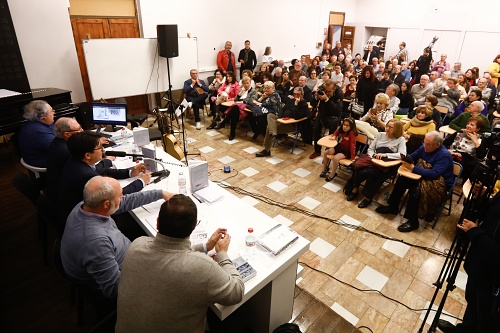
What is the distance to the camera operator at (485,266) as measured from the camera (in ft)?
6.06

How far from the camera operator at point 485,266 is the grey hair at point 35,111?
394cm

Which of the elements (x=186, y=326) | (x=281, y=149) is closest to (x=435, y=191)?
(x=281, y=149)

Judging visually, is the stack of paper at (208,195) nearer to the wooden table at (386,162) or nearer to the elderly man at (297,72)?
the wooden table at (386,162)

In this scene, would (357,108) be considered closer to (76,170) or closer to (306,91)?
(306,91)

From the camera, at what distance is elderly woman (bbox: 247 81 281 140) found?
19.4ft

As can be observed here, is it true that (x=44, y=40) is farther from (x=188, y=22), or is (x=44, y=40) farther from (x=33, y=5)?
(x=188, y=22)

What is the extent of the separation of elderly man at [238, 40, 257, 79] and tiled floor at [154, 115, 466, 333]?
4447 mm

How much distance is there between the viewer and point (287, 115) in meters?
5.52

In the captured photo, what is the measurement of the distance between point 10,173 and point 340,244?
4.91 m

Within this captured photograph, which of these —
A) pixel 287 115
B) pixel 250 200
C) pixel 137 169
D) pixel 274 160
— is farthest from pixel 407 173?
pixel 137 169

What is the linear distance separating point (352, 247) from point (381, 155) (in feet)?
4.29

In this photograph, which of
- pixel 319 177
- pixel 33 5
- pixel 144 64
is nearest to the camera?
pixel 319 177

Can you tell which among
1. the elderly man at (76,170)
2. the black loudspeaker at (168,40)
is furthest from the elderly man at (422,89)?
the elderly man at (76,170)

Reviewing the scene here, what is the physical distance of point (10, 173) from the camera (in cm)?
474
